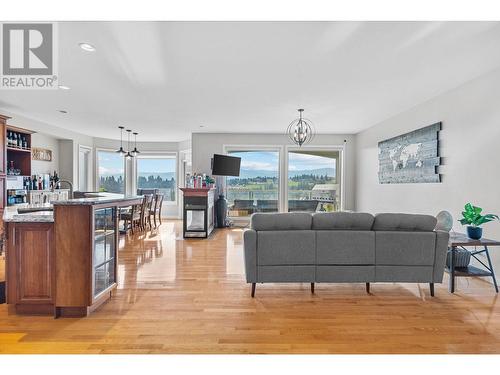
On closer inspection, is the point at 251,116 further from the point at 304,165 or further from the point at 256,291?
the point at 256,291

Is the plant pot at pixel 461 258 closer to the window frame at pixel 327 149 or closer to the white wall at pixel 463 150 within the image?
the white wall at pixel 463 150

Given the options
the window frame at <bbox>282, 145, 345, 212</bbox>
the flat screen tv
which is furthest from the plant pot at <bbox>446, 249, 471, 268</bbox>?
the flat screen tv

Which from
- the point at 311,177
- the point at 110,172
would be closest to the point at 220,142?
the point at 311,177

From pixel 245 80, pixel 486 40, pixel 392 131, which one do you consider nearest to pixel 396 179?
pixel 392 131

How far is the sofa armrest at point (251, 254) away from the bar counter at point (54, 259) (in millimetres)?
1449

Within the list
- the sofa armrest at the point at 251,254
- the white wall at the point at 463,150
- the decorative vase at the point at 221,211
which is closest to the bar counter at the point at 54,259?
the sofa armrest at the point at 251,254

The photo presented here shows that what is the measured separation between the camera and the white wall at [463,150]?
135 inches

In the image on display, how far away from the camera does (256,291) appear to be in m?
3.18

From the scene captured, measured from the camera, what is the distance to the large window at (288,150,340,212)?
7777mm

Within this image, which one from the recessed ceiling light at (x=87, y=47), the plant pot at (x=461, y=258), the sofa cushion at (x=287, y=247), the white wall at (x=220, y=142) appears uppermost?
the recessed ceiling light at (x=87, y=47)

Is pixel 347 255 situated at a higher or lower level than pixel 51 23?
lower
